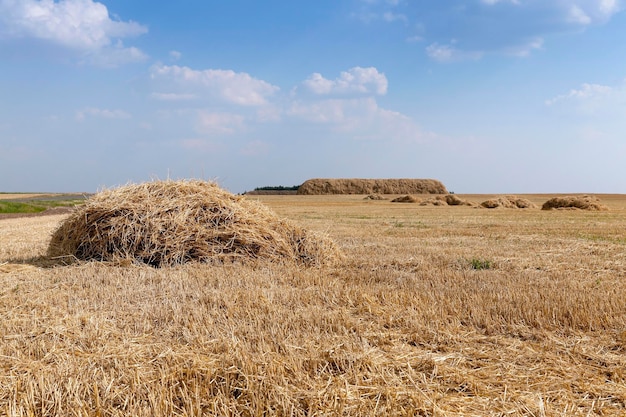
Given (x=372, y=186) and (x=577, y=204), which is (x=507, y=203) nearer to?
(x=577, y=204)

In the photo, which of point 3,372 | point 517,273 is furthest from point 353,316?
point 517,273

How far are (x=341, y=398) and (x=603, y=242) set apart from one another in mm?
11335

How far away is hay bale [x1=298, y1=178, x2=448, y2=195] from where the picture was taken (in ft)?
307

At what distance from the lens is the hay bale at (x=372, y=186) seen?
307 feet

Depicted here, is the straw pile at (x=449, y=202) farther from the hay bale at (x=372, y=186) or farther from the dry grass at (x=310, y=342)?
the hay bale at (x=372, y=186)

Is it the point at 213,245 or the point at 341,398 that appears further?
the point at 213,245

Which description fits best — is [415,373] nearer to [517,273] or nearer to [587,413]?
[587,413]

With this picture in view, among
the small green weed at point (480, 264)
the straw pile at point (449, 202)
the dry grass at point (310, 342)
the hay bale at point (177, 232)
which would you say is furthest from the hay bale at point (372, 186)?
the dry grass at point (310, 342)

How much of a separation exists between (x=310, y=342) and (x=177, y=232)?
499 cm

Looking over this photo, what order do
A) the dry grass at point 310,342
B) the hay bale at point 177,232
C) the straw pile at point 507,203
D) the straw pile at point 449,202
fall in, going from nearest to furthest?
1. the dry grass at point 310,342
2. the hay bale at point 177,232
3. the straw pile at point 507,203
4. the straw pile at point 449,202

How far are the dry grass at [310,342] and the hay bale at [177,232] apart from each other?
70 cm

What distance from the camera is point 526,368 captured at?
12.2ft

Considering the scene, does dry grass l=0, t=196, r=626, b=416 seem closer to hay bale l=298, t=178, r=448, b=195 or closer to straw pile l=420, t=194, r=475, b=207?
straw pile l=420, t=194, r=475, b=207

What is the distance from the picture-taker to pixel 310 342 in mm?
4059
